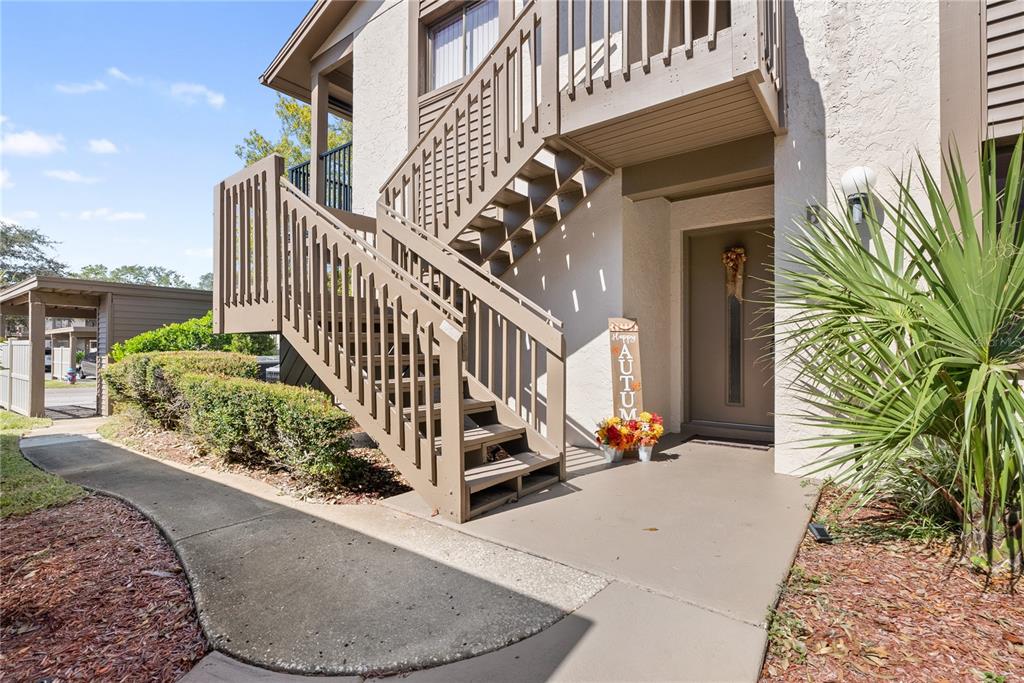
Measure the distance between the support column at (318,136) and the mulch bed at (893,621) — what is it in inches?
336

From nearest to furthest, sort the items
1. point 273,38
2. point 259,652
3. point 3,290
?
point 259,652
point 3,290
point 273,38

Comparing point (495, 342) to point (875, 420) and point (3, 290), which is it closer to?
point (875, 420)

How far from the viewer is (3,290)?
30.9 feet

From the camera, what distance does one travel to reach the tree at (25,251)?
61.0 feet

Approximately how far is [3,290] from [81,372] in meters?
14.3

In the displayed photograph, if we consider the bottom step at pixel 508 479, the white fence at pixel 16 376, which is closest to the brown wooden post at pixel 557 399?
the bottom step at pixel 508 479

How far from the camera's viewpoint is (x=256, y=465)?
14.1ft

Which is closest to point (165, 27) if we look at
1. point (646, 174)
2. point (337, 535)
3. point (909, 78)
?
point (646, 174)

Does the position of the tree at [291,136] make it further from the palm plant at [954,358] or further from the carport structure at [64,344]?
the palm plant at [954,358]

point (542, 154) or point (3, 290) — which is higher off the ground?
point (542, 154)

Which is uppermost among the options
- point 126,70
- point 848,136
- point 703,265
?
point 126,70

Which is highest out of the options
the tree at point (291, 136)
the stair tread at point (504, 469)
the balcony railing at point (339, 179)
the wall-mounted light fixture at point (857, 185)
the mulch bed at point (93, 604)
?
the tree at point (291, 136)

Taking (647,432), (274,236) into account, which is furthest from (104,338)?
(647,432)

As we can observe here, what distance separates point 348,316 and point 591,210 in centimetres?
279
